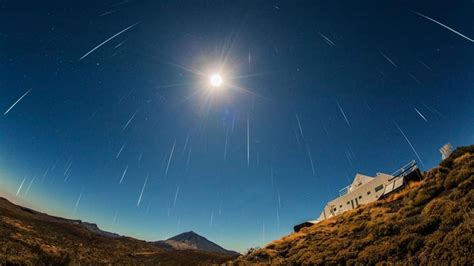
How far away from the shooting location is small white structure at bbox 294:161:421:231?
29.1 metres

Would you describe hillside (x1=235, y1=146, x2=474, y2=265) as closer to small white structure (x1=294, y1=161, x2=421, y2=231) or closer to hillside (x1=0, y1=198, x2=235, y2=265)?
small white structure (x1=294, y1=161, x2=421, y2=231)

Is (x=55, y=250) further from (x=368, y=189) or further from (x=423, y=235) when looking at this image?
(x=368, y=189)

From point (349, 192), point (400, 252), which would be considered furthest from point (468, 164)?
point (349, 192)

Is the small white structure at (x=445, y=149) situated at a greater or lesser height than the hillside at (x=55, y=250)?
greater

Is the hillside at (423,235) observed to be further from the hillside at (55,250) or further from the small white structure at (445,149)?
the hillside at (55,250)

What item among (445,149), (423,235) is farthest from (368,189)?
(423,235)

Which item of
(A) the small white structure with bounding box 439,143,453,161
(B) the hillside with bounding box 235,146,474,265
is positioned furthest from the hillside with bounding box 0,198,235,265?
(A) the small white structure with bounding box 439,143,453,161

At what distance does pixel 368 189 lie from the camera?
1487 inches

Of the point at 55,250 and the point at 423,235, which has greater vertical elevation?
the point at 55,250

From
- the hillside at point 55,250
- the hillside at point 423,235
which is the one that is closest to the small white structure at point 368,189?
the hillside at point 423,235

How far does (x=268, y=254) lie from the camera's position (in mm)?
21094

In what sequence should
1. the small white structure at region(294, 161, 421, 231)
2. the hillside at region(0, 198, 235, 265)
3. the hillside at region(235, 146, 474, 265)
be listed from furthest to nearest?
the small white structure at region(294, 161, 421, 231), the hillside at region(0, 198, 235, 265), the hillside at region(235, 146, 474, 265)

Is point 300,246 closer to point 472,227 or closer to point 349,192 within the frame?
point 472,227

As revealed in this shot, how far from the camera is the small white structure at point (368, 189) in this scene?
29.1m
